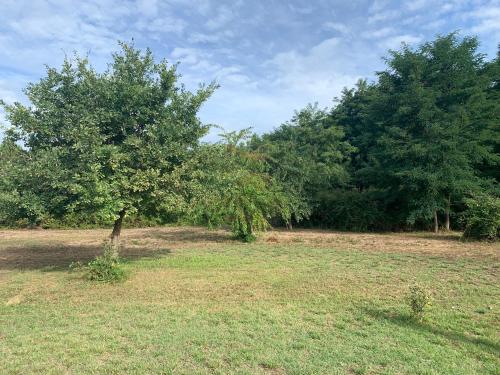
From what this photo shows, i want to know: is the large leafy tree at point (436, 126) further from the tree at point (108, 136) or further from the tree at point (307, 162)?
the tree at point (108, 136)

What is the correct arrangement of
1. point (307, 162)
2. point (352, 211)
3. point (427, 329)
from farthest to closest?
point (307, 162) < point (352, 211) < point (427, 329)

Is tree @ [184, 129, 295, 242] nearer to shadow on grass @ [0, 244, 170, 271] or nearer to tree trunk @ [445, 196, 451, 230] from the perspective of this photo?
shadow on grass @ [0, 244, 170, 271]

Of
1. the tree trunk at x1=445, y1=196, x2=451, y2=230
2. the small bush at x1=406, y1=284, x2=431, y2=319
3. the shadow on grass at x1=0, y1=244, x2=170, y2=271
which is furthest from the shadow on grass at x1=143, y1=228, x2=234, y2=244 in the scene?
the small bush at x1=406, y1=284, x2=431, y2=319

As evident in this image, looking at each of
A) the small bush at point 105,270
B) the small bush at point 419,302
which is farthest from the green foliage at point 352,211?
the small bush at point 419,302

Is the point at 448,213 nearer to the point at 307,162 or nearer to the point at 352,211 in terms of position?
the point at 352,211

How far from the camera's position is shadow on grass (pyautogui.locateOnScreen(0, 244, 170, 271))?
10.6m

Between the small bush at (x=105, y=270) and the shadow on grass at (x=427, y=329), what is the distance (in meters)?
5.01

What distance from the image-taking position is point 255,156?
1667 cm

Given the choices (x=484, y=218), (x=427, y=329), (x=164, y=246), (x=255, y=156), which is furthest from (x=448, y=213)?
(x=427, y=329)

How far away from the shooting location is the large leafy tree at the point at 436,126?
17078 millimetres

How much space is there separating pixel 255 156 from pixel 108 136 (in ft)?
29.2

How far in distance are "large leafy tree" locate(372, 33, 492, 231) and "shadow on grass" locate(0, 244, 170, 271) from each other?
11.2 metres

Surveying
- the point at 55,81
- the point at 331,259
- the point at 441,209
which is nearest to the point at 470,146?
the point at 441,209

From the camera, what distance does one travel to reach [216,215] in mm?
14398
